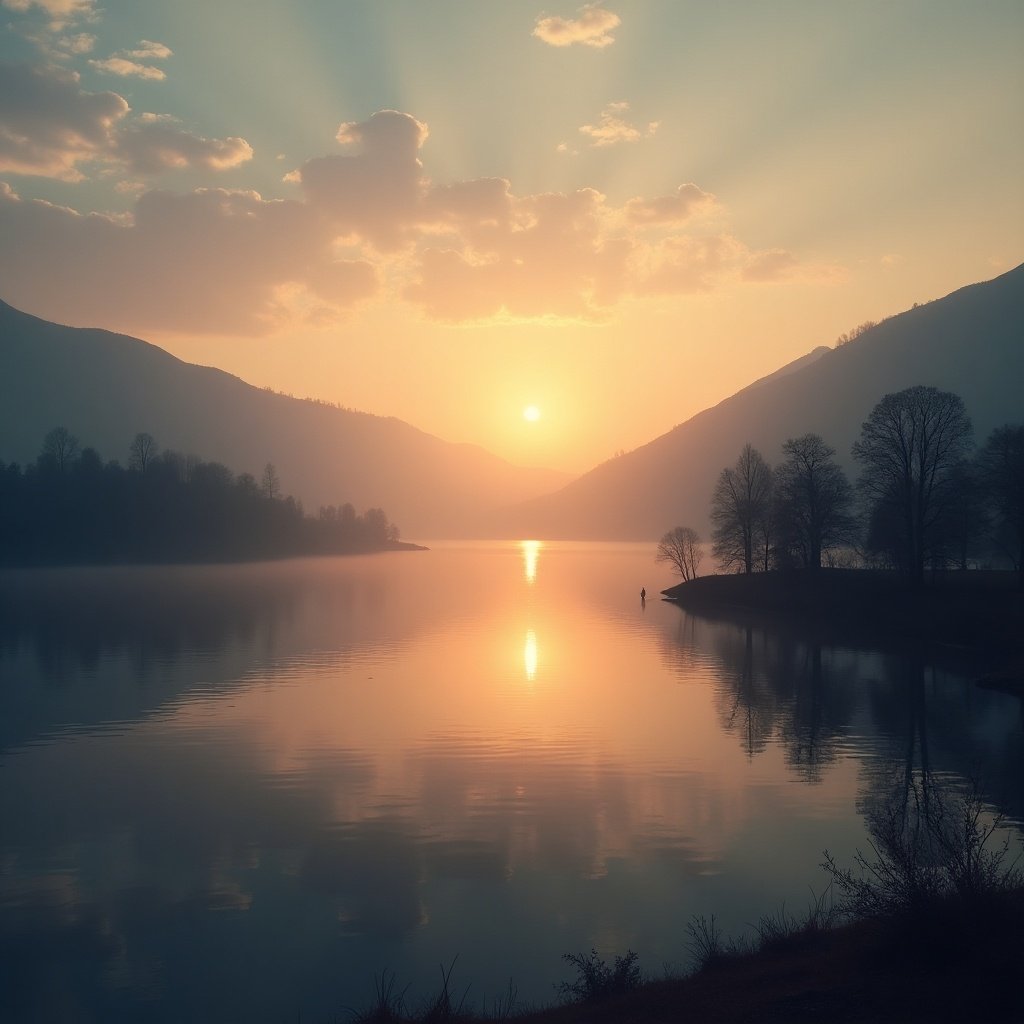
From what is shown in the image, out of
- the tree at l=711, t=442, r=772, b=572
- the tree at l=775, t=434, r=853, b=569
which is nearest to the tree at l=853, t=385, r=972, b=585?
the tree at l=775, t=434, r=853, b=569

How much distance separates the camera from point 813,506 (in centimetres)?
8969

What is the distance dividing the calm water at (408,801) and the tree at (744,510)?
137 feet

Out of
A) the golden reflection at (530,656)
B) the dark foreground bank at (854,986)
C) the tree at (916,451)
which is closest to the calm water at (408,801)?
the golden reflection at (530,656)

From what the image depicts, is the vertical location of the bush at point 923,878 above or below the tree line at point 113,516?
below

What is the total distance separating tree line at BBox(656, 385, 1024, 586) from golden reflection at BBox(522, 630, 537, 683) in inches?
1356

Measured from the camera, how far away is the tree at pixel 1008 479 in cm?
6912

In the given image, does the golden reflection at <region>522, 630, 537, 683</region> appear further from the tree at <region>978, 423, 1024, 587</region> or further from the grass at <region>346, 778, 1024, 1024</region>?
the tree at <region>978, 423, 1024, 587</region>

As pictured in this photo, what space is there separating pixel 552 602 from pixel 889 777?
2821 inches

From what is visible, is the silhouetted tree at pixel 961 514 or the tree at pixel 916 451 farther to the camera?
the silhouetted tree at pixel 961 514

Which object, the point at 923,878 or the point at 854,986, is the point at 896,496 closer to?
the point at 923,878

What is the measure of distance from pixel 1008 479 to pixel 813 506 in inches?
830

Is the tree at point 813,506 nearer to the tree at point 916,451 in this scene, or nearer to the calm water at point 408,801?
the tree at point 916,451

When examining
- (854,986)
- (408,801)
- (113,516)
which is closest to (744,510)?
(408,801)

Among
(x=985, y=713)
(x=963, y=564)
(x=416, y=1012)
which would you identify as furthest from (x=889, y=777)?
(x=963, y=564)
